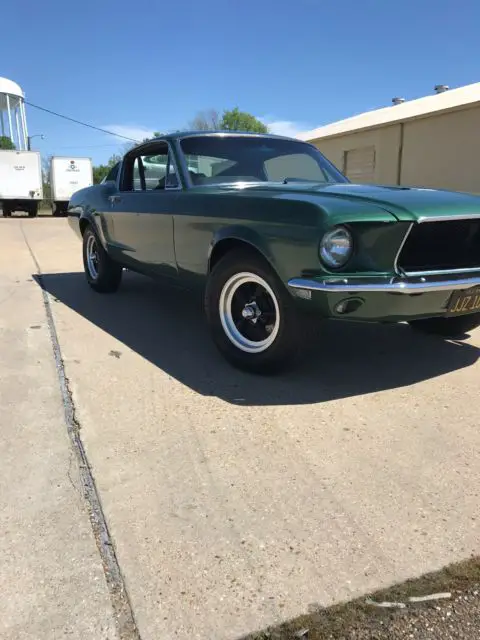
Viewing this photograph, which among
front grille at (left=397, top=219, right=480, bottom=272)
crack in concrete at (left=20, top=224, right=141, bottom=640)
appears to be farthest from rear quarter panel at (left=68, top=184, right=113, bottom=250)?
front grille at (left=397, top=219, right=480, bottom=272)

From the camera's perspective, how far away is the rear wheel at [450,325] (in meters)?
4.12

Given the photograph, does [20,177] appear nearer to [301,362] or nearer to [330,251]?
[301,362]

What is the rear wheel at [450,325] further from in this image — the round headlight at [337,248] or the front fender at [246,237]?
the front fender at [246,237]

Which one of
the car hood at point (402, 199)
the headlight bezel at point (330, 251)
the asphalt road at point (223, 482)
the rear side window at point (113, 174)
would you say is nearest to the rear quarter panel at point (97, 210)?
the rear side window at point (113, 174)

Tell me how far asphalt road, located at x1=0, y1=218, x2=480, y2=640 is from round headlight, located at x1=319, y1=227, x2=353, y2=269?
81 centimetres

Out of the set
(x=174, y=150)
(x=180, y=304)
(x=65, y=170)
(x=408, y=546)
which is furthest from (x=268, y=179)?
(x=65, y=170)

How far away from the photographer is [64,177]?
1062 inches

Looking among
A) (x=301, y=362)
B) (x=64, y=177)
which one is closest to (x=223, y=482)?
(x=301, y=362)

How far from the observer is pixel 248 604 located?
1681 millimetres

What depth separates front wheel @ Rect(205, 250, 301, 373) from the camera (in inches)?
128

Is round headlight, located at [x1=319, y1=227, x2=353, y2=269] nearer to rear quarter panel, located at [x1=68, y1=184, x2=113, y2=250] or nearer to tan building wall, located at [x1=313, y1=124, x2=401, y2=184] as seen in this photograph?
rear quarter panel, located at [x1=68, y1=184, x2=113, y2=250]

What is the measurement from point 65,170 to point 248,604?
28.0 meters

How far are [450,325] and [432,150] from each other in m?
10.2

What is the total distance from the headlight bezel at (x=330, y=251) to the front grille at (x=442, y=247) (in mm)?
308
